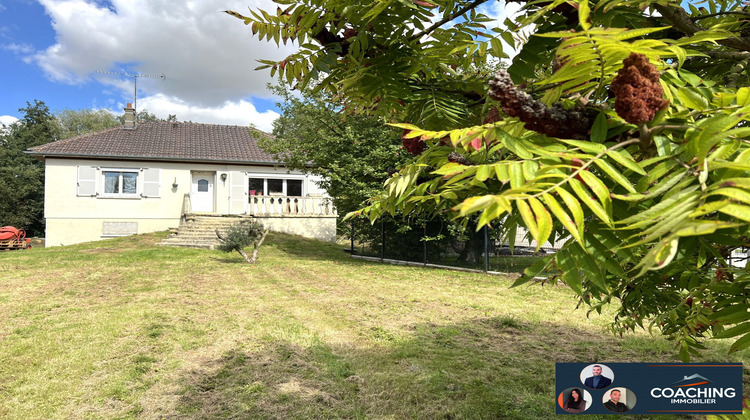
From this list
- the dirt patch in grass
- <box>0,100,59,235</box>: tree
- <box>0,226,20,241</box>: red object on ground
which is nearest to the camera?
the dirt patch in grass

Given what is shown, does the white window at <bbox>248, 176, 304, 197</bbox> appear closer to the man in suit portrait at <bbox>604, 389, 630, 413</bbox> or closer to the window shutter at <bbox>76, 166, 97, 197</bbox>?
the window shutter at <bbox>76, 166, 97, 197</bbox>

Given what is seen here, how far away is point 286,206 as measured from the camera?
2136 cm

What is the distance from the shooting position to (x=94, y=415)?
142 inches

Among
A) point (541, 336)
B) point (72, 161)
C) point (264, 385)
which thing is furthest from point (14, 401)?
point (72, 161)

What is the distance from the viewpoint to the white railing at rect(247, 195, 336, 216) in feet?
69.8

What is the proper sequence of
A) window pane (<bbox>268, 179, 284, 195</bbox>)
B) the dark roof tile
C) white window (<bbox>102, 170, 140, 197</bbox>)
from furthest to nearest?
window pane (<bbox>268, 179, 284, 195</bbox>), white window (<bbox>102, 170, 140, 197</bbox>), the dark roof tile

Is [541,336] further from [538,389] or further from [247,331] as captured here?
[247,331]

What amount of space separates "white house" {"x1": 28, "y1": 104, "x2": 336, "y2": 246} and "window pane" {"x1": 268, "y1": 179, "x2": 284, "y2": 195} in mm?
344

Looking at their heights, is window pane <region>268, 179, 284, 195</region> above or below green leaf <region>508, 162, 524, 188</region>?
above

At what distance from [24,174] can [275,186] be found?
25.2 metres

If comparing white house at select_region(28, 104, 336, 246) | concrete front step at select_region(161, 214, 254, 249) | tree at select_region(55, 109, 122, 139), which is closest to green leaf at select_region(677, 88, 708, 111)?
concrete front step at select_region(161, 214, 254, 249)

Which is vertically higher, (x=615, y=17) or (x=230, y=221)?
(x=615, y=17)

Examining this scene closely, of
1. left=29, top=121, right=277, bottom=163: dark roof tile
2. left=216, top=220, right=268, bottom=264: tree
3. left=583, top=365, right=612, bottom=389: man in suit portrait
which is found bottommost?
left=216, top=220, right=268, bottom=264: tree

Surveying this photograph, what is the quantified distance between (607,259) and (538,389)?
3684mm
